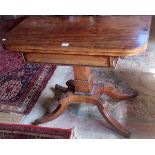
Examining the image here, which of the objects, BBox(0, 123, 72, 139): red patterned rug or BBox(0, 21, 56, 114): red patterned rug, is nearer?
BBox(0, 123, 72, 139): red patterned rug

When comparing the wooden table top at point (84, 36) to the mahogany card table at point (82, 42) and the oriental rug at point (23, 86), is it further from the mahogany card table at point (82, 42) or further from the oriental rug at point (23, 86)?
the oriental rug at point (23, 86)

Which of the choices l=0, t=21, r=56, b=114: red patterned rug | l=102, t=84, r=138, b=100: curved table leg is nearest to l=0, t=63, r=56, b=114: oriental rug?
l=0, t=21, r=56, b=114: red patterned rug

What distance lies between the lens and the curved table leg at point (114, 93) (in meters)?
1.77

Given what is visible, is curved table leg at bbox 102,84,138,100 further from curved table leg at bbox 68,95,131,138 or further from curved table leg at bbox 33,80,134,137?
curved table leg at bbox 68,95,131,138

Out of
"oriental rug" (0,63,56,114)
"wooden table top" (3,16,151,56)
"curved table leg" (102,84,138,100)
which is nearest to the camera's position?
"wooden table top" (3,16,151,56)

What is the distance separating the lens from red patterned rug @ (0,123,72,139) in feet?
5.09

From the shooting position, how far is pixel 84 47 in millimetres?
1199

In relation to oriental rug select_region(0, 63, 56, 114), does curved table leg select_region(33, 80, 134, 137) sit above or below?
above

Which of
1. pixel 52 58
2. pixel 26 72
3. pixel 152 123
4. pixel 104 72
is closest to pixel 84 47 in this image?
pixel 52 58

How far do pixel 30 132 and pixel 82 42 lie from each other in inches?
31.0

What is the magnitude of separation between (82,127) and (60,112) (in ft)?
0.63

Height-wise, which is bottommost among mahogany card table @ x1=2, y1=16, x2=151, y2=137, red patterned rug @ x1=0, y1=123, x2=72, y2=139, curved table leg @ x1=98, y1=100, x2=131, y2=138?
red patterned rug @ x1=0, y1=123, x2=72, y2=139

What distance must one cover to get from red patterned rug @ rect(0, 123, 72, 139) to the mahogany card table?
205 mm

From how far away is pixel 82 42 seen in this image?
1243mm
